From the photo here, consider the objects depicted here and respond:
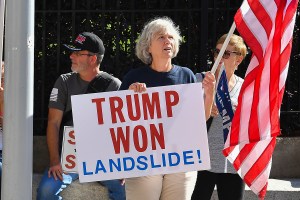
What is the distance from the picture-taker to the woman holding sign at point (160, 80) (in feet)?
19.2

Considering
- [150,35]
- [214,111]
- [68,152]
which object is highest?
[150,35]

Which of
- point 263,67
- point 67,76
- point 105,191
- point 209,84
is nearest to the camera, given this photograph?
point 263,67

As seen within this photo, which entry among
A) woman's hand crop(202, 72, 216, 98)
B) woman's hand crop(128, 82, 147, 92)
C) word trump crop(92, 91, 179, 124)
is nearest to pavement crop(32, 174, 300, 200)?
word trump crop(92, 91, 179, 124)

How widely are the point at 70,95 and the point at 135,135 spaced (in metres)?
0.94

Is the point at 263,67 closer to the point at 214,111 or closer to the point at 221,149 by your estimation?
the point at 214,111

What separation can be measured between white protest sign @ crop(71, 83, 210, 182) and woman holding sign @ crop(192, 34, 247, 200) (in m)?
0.57

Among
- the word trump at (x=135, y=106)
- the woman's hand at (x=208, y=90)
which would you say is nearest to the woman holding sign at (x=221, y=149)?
the woman's hand at (x=208, y=90)

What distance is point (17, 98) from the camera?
17.9 ft

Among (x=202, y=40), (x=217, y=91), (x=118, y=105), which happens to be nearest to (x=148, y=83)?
(x=118, y=105)

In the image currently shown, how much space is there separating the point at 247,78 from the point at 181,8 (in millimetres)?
2851

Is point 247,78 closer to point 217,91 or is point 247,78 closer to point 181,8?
point 217,91

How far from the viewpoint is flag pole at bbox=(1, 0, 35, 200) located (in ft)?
17.8

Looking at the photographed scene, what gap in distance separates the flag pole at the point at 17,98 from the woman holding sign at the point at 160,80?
0.79m

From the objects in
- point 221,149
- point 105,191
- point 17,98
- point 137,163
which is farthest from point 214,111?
point 17,98
